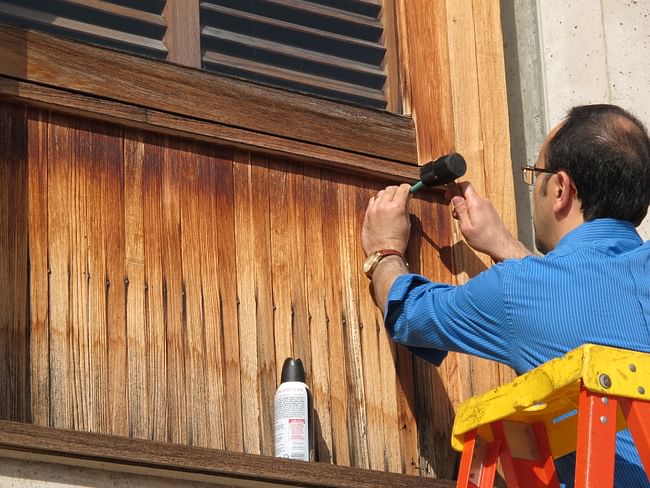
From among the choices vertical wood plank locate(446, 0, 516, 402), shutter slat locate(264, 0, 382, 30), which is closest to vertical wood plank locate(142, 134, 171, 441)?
shutter slat locate(264, 0, 382, 30)

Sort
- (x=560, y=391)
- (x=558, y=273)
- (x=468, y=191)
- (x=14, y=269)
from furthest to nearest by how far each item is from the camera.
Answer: (x=468, y=191) → (x=14, y=269) → (x=558, y=273) → (x=560, y=391)

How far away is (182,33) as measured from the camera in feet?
16.4

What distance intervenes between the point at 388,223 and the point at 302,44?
75 centimetres

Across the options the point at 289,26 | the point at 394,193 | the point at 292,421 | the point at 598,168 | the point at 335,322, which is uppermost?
the point at 289,26

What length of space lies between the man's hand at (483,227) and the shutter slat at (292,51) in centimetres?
57

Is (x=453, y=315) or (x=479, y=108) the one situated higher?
(x=479, y=108)

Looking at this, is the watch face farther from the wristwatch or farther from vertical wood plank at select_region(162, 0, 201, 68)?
vertical wood plank at select_region(162, 0, 201, 68)

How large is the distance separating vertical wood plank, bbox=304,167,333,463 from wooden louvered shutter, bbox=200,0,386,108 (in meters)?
0.40

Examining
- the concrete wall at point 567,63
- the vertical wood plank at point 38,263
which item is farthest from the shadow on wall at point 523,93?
the vertical wood plank at point 38,263

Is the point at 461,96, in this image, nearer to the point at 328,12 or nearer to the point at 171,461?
the point at 328,12

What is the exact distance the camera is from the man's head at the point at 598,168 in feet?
14.9

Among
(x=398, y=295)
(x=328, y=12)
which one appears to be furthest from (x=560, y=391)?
(x=328, y=12)

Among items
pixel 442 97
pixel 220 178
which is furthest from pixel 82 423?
pixel 442 97

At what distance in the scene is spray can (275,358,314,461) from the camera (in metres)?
4.54
